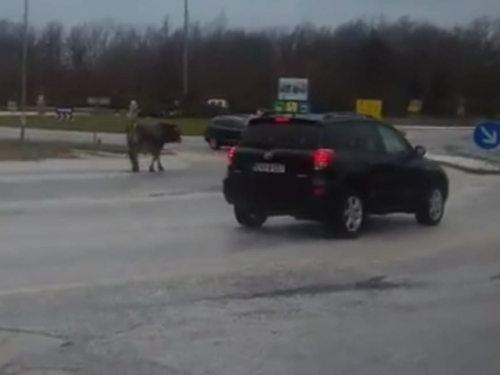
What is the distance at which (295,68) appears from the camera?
11062 cm

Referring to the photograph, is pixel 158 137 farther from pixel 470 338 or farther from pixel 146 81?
pixel 146 81

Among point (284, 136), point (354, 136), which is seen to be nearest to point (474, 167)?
point (354, 136)

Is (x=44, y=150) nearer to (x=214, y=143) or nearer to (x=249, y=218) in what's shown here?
(x=214, y=143)

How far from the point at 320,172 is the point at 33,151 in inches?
1075

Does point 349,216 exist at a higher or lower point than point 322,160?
lower

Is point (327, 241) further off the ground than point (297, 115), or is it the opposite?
point (297, 115)

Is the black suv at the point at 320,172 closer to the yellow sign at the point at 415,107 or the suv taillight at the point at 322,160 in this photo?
the suv taillight at the point at 322,160

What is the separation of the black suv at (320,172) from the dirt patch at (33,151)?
21.2m

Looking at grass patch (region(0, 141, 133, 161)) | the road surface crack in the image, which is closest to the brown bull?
grass patch (region(0, 141, 133, 161))

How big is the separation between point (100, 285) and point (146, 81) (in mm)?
101149

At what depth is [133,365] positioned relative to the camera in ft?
27.7

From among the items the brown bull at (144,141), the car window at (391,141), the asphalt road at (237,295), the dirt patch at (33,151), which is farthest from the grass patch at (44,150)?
the car window at (391,141)

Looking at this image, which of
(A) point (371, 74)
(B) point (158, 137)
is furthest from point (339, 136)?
(A) point (371, 74)

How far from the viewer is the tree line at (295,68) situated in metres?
106
